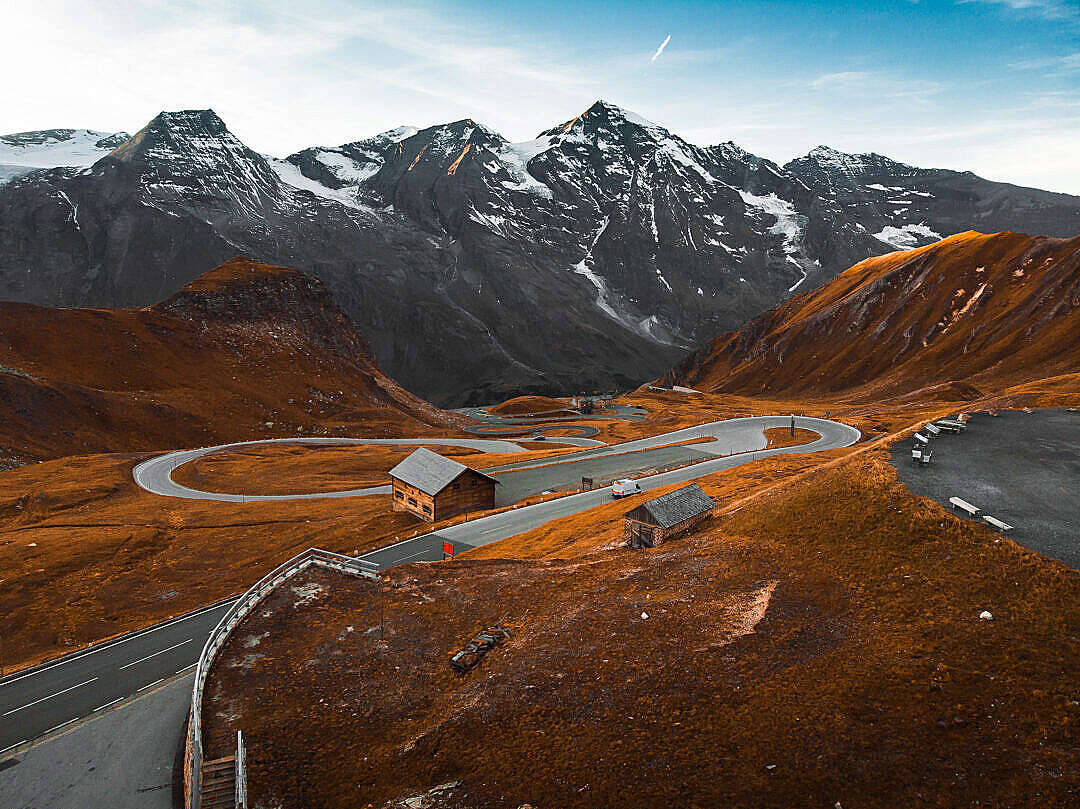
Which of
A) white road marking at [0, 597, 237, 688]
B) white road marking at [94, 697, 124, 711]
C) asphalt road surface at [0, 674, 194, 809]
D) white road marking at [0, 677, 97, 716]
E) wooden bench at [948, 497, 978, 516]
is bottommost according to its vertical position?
white road marking at [0, 597, 237, 688]

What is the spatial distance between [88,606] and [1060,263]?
204m

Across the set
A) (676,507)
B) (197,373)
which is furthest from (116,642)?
(197,373)

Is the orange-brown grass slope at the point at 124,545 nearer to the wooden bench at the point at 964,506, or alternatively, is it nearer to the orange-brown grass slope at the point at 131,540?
the orange-brown grass slope at the point at 131,540

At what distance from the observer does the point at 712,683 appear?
63.6 ft

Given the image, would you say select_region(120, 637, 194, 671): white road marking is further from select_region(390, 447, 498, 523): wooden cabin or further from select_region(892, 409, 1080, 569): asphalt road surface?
select_region(892, 409, 1080, 569): asphalt road surface

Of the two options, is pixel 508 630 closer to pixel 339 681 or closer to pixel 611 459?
pixel 339 681

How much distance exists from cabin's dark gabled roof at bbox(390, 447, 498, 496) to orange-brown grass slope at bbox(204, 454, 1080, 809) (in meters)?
27.0

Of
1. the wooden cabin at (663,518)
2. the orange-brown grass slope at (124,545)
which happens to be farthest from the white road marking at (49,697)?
the wooden cabin at (663,518)

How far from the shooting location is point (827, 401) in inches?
6383

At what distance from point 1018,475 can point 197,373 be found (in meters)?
142

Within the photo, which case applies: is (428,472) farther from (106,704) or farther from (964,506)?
(964,506)

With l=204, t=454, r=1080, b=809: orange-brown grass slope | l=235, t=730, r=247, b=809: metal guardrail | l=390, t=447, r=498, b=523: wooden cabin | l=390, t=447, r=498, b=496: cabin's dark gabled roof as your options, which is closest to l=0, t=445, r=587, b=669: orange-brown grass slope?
l=390, t=447, r=498, b=523: wooden cabin

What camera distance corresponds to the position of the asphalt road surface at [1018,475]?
82.5 ft

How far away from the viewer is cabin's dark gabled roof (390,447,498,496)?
5838 centimetres
